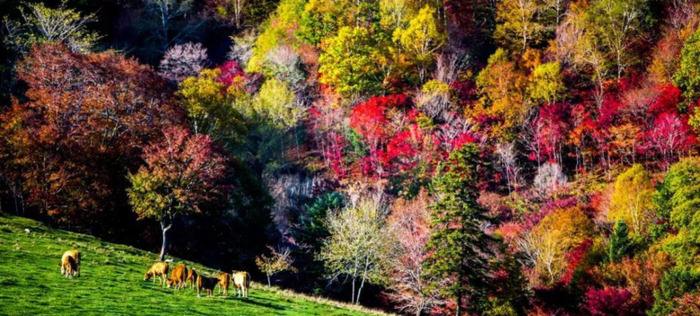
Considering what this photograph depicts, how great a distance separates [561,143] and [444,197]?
29.4 metres

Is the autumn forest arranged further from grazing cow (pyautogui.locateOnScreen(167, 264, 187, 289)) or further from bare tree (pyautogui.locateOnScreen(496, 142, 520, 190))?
grazing cow (pyautogui.locateOnScreen(167, 264, 187, 289))

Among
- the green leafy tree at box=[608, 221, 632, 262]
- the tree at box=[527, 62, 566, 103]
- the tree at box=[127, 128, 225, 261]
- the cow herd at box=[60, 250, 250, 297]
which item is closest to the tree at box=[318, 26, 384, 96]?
the tree at box=[527, 62, 566, 103]

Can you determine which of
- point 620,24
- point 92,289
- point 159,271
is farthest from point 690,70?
point 92,289

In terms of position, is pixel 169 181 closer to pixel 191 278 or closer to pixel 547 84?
pixel 191 278

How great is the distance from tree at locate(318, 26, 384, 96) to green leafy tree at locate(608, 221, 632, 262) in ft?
115

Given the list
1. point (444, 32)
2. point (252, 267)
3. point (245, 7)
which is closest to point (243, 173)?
point (252, 267)

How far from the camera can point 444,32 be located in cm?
7869

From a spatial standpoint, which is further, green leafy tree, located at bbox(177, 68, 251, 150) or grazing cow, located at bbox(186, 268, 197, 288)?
green leafy tree, located at bbox(177, 68, 251, 150)

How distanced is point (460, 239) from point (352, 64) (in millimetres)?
38167

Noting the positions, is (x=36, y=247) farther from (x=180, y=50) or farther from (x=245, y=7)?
(x=245, y=7)

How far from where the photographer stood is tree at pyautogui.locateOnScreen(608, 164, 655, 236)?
50.2 m

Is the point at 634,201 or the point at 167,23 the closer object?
the point at 634,201

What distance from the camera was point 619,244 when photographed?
44562 mm

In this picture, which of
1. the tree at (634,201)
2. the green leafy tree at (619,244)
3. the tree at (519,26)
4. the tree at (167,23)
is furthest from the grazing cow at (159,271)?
the tree at (167,23)
